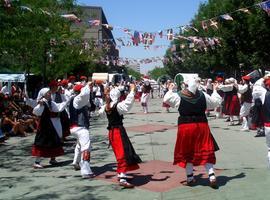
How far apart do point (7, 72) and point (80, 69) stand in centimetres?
1562

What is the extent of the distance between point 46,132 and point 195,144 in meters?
3.54

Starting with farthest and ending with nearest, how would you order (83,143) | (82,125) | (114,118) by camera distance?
(82,125) < (83,143) < (114,118)

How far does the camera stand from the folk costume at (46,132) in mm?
9764

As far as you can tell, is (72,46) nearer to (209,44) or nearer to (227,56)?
(209,44)

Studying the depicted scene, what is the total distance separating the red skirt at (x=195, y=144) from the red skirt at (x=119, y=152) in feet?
2.64

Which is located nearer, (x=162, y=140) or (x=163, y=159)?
(x=163, y=159)

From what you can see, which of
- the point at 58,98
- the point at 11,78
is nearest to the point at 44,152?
the point at 58,98

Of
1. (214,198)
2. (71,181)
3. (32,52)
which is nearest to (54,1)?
(32,52)

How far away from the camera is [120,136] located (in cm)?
792

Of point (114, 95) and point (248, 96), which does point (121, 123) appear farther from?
point (248, 96)

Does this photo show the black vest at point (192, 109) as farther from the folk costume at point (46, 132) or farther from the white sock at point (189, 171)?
the folk costume at point (46, 132)

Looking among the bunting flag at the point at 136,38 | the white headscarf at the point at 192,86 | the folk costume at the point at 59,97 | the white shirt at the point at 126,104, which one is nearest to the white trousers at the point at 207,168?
the white headscarf at the point at 192,86

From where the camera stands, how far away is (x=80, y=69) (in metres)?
45.6

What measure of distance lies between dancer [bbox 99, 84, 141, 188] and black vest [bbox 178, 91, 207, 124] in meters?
0.79
